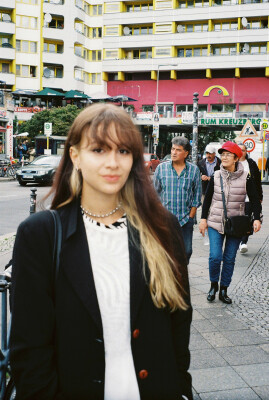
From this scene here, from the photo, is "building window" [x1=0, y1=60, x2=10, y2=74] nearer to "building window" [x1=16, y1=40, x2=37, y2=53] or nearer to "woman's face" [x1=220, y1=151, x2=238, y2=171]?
"building window" [x1=16, y1=40, x2=37, y2=53]

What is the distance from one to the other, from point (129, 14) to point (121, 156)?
61570mm

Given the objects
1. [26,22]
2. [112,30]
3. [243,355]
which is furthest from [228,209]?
[112,30]

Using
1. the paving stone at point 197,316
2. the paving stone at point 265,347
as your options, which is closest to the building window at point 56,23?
the paving stone at point 197,316

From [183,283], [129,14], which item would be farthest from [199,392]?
[129,14]

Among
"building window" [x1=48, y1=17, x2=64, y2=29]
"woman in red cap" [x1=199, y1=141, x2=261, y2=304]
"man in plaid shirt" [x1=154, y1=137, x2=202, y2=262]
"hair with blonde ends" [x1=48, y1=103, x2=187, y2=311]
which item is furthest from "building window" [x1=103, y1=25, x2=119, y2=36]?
"hair with blonde ends" [x1=48, y1=103, x2=187, y2=311]

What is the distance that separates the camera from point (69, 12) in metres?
59.8

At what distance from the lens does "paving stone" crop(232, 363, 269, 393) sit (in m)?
3.70

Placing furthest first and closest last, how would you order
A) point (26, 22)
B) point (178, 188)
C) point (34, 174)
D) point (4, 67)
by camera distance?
point (4, 67), point (26, 22), point (34, 174), point (178, 188)

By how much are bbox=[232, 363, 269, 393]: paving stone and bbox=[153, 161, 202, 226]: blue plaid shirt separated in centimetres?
243

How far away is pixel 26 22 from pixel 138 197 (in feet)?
199

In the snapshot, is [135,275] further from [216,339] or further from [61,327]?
[216,339]

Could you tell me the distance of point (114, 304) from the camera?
1.74 metres

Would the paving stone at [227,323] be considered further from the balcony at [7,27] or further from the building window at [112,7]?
the building window at [112,7]

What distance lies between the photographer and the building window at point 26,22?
57.5 metres
